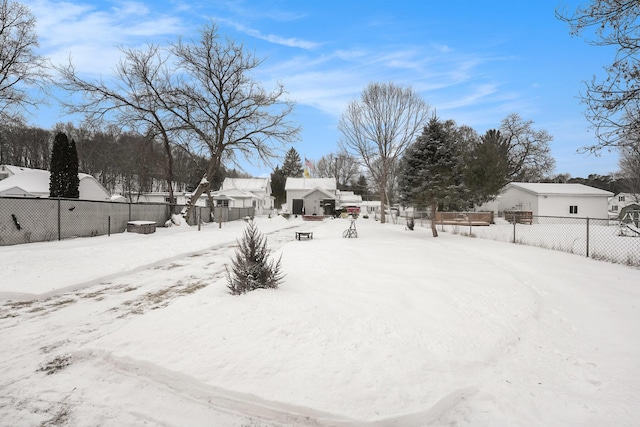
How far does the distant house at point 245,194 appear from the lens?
4587 cm

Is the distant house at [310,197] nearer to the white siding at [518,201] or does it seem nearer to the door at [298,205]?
the door at [298,205]

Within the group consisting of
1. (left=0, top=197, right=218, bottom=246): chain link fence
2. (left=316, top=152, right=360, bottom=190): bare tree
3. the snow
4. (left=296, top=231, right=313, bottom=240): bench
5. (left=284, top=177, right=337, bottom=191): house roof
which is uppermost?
(left=316, top=152, right=360, bottom=190): bare tree

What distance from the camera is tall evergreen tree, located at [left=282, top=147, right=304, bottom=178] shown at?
8288 cm

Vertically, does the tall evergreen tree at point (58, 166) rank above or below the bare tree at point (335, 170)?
below

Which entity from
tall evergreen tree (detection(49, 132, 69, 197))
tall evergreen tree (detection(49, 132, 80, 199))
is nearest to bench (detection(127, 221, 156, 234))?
tall evergreen tree (detection(49, 132, 80, 199))

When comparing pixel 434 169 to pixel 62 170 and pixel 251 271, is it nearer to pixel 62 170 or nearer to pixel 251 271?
pixel 251 271

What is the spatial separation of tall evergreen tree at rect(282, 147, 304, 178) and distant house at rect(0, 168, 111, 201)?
53.7 meters

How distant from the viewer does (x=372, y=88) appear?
1153 inches

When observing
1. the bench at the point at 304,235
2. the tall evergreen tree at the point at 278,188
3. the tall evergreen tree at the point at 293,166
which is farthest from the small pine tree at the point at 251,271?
the tall evergreen tree at the point at 293,166

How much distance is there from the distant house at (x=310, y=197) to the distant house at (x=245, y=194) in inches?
191

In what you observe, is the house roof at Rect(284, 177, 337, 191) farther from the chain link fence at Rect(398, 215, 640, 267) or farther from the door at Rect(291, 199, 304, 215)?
the chain link fence at Rect(398, 215, 640, 267)

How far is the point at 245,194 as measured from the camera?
48281 millimetres

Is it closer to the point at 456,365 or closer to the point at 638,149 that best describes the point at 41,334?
the point at 456,365

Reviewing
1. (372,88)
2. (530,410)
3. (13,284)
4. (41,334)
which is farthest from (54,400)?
(372,88)
